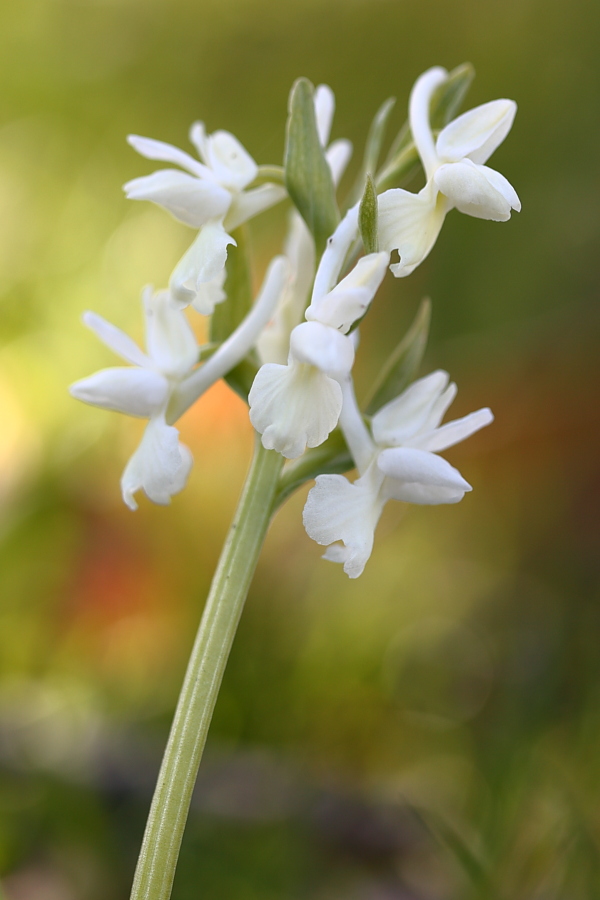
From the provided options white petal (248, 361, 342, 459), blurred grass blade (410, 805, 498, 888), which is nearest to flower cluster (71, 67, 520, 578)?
white petal (248, 361, 342, 459)

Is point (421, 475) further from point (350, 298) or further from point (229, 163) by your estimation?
point (229, 163)

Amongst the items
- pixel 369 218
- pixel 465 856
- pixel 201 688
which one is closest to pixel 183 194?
pixel 369 218

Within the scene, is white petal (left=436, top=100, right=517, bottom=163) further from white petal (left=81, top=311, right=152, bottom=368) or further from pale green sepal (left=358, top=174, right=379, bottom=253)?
white petal (left=81, top=311, right=152, bottom=368)

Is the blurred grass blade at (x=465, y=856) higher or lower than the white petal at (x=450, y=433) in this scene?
lower

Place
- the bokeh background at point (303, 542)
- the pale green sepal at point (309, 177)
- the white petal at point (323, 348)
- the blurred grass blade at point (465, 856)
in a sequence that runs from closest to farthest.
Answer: the white petal at point (323, 348), the pale green sepal at point (309, 177), the blurred grass blade at point (465, 856), the bokeh background at point (303, 542)

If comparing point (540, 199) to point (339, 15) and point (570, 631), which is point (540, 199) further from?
point (570, 631)

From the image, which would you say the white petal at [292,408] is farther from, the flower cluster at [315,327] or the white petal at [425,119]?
the white petal at [425,119]

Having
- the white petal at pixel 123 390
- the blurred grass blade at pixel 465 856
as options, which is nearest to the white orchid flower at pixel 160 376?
the white petal at pixel 123 390
